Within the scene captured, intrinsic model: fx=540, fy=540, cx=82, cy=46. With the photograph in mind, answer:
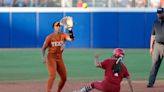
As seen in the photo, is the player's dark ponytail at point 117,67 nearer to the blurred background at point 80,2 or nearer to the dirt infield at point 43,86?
the dirt infield at point 43,86

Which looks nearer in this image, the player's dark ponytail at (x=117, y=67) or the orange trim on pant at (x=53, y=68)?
the player's dark ponytail at (x=117, y=67)

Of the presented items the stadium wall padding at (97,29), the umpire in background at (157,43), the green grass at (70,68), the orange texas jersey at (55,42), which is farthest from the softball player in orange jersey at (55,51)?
the stadium wall padding at (97,29)

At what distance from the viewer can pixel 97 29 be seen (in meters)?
30.5

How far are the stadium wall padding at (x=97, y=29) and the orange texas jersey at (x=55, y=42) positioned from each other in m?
17.8

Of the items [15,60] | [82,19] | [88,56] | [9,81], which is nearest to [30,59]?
[15,60]

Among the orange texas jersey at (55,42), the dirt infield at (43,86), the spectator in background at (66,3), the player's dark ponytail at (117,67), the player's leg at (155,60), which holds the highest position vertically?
the spectator in background at (66,3)

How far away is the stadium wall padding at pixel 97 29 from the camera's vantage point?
30156mm

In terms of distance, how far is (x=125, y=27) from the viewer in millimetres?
30500

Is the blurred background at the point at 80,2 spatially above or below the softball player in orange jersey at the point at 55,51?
above

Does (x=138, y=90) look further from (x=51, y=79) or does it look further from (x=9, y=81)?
(x=9, y=81)

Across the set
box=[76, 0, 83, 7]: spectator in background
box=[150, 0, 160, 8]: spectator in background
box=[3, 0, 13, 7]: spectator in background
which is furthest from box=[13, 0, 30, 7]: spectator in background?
box=[150, 0, 160, 8]: spectator in background

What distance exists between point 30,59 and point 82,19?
8.78m

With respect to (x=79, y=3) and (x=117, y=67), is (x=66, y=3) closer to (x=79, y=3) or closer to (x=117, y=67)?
(x=79, y=3)

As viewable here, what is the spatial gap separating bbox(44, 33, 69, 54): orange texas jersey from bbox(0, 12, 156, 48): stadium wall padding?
17798 millimetres
